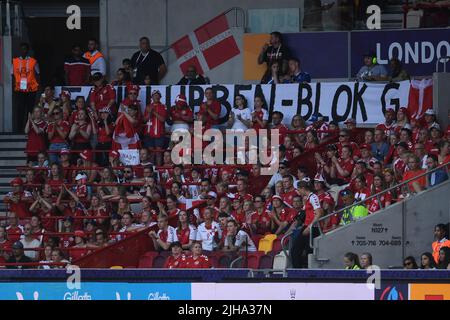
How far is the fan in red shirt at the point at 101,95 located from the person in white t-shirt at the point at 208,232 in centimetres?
401

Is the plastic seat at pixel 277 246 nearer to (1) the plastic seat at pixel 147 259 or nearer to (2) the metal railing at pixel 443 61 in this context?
(1) the plastic seat at pixel 147 259

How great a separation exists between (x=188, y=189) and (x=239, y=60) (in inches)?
148

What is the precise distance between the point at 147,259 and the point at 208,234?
3.03 ft

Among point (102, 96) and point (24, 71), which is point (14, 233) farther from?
point (24, 71)

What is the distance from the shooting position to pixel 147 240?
19.8 m

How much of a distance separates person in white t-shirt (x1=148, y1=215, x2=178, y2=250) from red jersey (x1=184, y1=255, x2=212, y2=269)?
49.8 inches

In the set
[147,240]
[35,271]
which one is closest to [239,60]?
[147,240]

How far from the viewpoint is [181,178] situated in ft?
69.9

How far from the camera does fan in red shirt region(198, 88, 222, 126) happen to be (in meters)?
22.4

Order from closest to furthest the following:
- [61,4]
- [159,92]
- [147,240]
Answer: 1. [147,240]
2. [159,92]
3. [61,4]

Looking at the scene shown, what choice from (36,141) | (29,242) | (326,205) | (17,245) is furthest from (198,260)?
(36,141)

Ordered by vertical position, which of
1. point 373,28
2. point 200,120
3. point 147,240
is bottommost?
point 147,240

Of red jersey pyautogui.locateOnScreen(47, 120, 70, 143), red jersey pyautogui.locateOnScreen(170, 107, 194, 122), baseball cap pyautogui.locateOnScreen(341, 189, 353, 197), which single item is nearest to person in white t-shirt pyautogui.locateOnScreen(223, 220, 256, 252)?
baseball cap pyautogui.locateOnScreen(341, 189, 353, 197)
